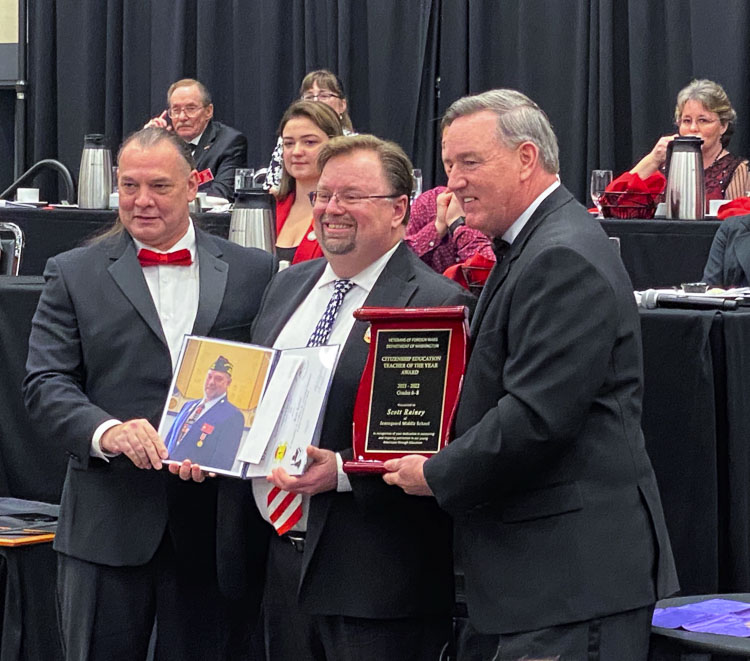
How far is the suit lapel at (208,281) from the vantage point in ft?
8.92

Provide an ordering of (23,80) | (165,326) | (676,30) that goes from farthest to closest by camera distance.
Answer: (23,80)
(676,30)
(165,326)

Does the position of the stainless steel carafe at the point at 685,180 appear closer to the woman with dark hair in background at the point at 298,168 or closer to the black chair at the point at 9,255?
the woman with dark hair in background at the point at 298,168

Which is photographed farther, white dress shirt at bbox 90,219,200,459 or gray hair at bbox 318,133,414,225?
white dress shirt at bbox 90,219,200,459

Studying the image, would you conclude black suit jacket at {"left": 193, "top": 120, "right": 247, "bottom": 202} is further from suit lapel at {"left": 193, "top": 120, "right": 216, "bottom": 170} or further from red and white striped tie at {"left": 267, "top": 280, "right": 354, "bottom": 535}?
red and white striped tie at {"left": 267, "top": 280, "right": 354, "bottom": 535}

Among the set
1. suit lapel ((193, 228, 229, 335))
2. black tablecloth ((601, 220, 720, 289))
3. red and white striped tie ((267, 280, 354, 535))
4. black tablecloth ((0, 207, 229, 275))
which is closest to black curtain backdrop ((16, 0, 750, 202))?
black tablecloth ((601, 220, 720, 289))

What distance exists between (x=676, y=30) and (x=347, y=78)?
1.98 m

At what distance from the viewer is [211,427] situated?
2521 millimetres

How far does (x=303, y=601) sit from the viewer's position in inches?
96.8

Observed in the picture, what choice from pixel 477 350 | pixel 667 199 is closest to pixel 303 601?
pixel 477 350

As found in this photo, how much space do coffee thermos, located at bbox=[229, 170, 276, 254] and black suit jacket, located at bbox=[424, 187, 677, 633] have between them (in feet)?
5.47

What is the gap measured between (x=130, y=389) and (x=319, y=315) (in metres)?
0.42

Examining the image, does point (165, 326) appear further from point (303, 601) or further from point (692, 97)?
point (692, 97)

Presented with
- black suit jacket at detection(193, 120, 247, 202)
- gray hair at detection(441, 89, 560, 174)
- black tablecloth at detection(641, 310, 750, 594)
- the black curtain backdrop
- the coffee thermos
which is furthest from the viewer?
the black curtain backdrop

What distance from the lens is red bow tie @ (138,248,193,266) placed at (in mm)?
2744
